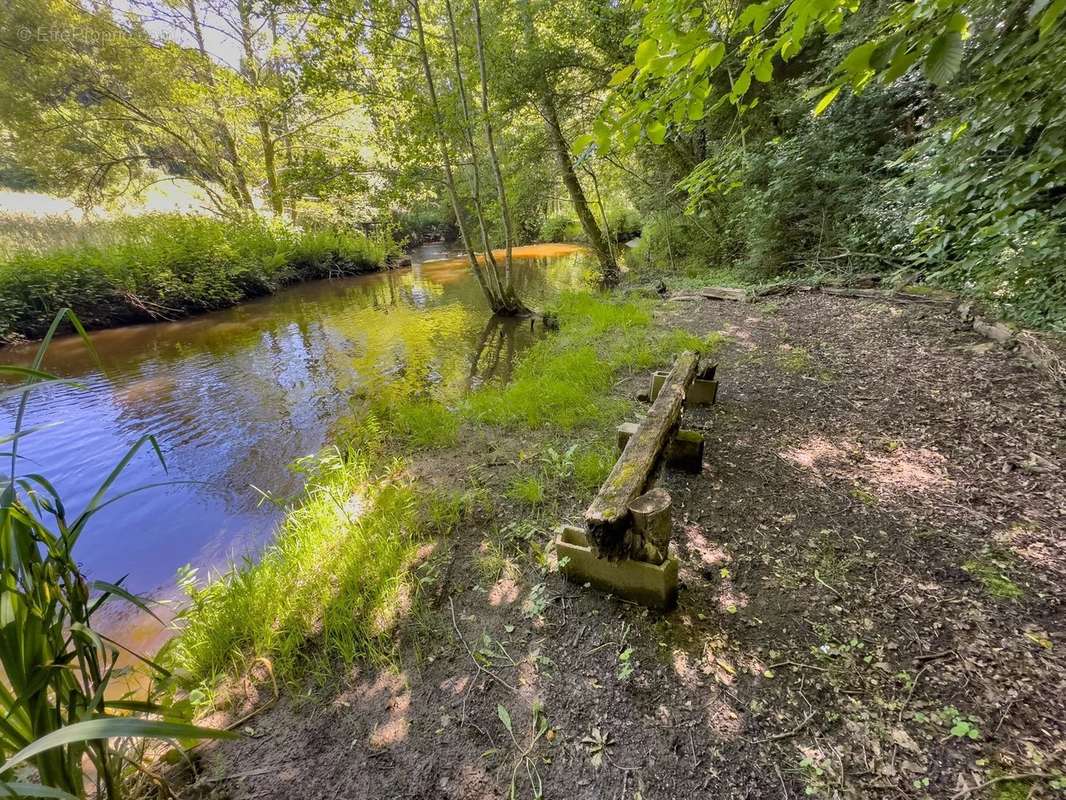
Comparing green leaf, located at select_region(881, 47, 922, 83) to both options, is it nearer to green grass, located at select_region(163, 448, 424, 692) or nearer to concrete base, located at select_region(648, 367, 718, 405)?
concrete base, located at select_region(648, 367, 718, 405)

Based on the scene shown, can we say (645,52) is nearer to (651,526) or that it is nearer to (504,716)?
(651,526)

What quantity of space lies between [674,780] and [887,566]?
1492 mm

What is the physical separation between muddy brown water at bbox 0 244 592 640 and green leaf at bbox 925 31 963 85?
3.09 m

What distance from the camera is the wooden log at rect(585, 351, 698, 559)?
1.85 metres

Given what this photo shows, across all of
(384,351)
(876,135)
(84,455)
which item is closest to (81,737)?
(84,455)

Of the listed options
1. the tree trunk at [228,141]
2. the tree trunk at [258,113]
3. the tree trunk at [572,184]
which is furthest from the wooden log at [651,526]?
the tree trunk at [228,141]

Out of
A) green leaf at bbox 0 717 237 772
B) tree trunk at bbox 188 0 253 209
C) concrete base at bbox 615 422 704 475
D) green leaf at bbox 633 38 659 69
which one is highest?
tree trunk at bbox 188 0 253 209

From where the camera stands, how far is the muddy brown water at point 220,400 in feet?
11.2

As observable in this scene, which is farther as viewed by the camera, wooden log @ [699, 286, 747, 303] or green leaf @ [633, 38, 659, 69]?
wooden log @ [699, 286, 747, 303]

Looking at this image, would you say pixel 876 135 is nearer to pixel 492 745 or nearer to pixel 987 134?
pixel 987 134

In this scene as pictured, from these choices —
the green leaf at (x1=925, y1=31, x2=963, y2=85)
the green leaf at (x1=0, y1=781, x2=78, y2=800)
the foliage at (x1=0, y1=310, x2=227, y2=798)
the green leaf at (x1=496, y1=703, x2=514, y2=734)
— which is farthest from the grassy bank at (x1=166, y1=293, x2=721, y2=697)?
the green leaf at (x1=925, y1=31, x2=963, y2=85)

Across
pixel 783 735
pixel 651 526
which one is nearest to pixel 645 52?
pixel 651 526

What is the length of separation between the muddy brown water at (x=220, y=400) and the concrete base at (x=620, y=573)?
224 centimetres

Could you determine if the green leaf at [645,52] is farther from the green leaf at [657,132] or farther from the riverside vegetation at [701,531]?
the green leaf at [657,132]
